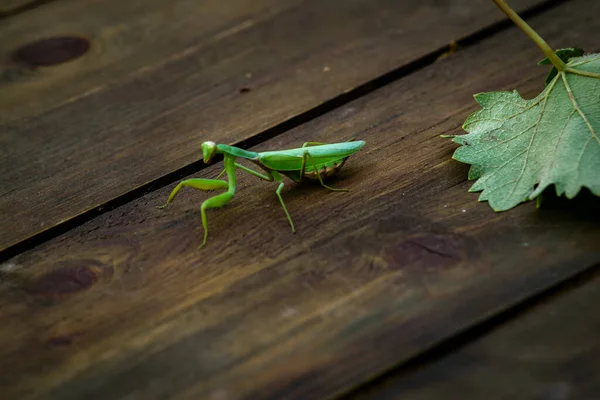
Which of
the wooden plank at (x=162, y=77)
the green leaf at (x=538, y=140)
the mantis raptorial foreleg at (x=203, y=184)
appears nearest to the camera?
the green leaf at (x=538, y=140)

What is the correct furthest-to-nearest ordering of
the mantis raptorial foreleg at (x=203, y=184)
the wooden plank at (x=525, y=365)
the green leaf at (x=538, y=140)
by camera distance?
the mantis raptorial foreleg at (x=203, y=184) < the green leaf at (x=538, y=140) < the wooden plank at (x=525, y=365)

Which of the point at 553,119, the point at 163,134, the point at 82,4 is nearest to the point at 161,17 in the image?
the point at 82,4

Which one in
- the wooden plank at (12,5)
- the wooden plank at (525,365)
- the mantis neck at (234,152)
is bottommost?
the wooden plank at (525,365)

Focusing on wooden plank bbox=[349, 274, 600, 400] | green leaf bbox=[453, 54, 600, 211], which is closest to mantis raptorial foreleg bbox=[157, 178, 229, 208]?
green leaf bbox=[453, 54, 600, 211]

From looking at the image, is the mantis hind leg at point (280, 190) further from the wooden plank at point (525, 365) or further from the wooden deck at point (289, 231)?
the wooden plank at point (525, 365)

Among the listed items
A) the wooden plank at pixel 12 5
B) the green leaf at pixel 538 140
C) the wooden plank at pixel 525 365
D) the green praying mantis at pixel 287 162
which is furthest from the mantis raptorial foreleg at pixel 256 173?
the wooden plank at pixel 12 5

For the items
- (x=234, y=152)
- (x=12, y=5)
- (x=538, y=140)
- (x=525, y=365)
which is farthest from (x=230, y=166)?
(x=12, y=5)

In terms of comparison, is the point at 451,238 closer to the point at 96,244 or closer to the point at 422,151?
the point at 422,151
